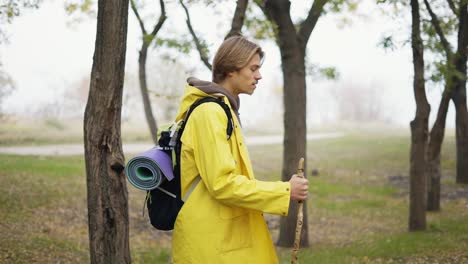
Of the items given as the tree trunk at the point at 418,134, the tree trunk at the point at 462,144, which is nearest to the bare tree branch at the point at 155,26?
the tree trunk at the point at 418,134

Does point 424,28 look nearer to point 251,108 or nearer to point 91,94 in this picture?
point 91,94

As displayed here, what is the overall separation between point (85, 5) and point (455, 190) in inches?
444

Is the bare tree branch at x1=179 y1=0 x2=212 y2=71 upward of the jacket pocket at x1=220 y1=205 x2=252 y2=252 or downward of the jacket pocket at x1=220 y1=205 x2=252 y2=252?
upward

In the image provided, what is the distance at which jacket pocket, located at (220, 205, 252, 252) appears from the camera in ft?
10.4

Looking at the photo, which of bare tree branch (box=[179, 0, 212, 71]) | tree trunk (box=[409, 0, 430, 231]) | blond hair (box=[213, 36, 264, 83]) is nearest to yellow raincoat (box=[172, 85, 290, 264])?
blond hair (box=[213, 36, 264, 83])

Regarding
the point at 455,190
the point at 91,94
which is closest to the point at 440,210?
the point at 455,190

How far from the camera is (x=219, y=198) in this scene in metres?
3.08

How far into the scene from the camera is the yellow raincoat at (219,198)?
3.05 metres

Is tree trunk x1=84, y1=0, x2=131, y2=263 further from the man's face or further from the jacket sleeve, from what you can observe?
the jacket sleeve

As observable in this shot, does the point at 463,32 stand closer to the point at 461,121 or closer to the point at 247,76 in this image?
the point at 461,121

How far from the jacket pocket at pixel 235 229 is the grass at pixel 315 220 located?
551cm

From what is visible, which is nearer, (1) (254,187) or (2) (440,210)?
(1) (254,187)

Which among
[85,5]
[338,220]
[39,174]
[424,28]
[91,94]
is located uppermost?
[85,5]

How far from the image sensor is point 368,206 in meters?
15.4
